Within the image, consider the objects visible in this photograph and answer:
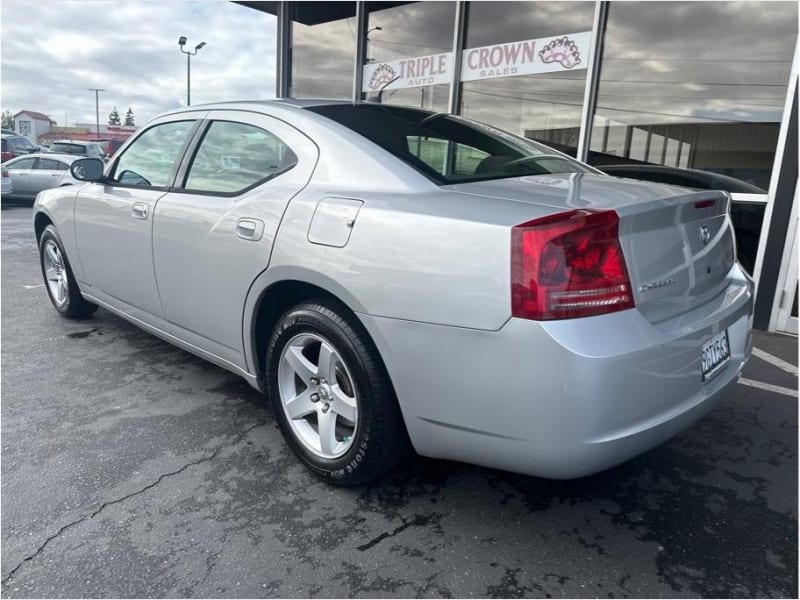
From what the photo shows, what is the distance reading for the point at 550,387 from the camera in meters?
1.65

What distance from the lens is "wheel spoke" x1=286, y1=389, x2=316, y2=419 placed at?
2.39 m

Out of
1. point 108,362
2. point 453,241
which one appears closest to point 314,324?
point 453,241

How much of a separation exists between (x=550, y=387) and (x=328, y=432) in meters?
1.00

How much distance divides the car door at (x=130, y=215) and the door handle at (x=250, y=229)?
0.82 m

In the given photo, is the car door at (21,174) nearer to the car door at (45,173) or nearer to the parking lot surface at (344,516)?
the car door at (45,173)

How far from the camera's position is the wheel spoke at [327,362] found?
2215 mm

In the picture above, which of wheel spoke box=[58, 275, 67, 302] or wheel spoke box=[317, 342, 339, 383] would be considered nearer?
wheel spoke box=[317, 342, 339, 383]

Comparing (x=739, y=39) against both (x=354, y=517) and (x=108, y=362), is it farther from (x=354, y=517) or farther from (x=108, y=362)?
(x=108, y=362)

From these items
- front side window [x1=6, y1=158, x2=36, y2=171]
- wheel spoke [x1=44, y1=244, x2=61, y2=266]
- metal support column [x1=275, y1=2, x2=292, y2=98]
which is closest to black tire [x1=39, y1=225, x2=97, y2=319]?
wheel spoke [x1=44, y1=244, x2=61, y2=266]

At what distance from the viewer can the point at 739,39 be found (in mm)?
5316

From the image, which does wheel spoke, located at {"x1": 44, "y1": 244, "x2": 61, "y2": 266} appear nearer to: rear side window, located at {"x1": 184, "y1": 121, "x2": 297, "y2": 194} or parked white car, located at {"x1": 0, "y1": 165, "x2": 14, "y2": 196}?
rear side window, located at {"x1": 184, "y1": 121, "x2": 297, "y2": 194}

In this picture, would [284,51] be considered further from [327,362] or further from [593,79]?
[327,362]

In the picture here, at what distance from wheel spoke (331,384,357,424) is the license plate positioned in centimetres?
122

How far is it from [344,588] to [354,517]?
0.36 meters
